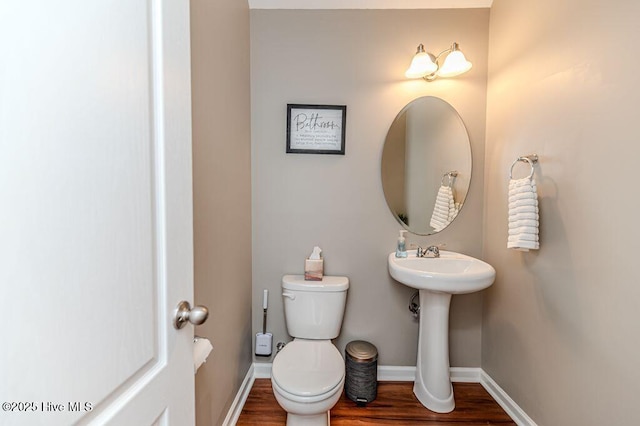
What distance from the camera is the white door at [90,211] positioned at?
336 mm

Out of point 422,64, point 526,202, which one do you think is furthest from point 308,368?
point 422,64

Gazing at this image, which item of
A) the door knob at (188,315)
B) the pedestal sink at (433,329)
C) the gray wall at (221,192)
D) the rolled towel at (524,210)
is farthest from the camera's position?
the pedestal sink at (433,329)

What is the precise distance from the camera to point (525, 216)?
1.28 m

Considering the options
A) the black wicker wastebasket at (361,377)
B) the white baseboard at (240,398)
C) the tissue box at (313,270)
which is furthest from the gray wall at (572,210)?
the white baseboard at (240,398)

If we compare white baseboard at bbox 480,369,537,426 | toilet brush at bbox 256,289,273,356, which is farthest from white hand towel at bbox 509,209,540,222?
toilet brush at bbox 256,289,273,356

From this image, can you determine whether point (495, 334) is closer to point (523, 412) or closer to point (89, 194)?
point (523, 412)

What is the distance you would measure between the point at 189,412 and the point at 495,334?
1.72m

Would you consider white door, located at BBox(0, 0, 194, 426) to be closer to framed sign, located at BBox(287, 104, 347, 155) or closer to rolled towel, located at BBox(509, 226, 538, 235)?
framed sign, located at BBox(287, 104, 347, 155)

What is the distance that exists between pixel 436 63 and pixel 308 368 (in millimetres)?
1836

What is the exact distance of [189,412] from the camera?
27.8 inches

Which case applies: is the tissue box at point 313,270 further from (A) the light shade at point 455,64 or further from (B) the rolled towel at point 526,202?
(A) the light shade at point 455,64

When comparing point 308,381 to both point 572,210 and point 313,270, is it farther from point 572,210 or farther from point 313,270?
point 572,210

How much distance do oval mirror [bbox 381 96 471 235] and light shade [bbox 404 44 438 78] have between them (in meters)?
0.17

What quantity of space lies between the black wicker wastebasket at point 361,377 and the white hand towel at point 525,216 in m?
0.99
